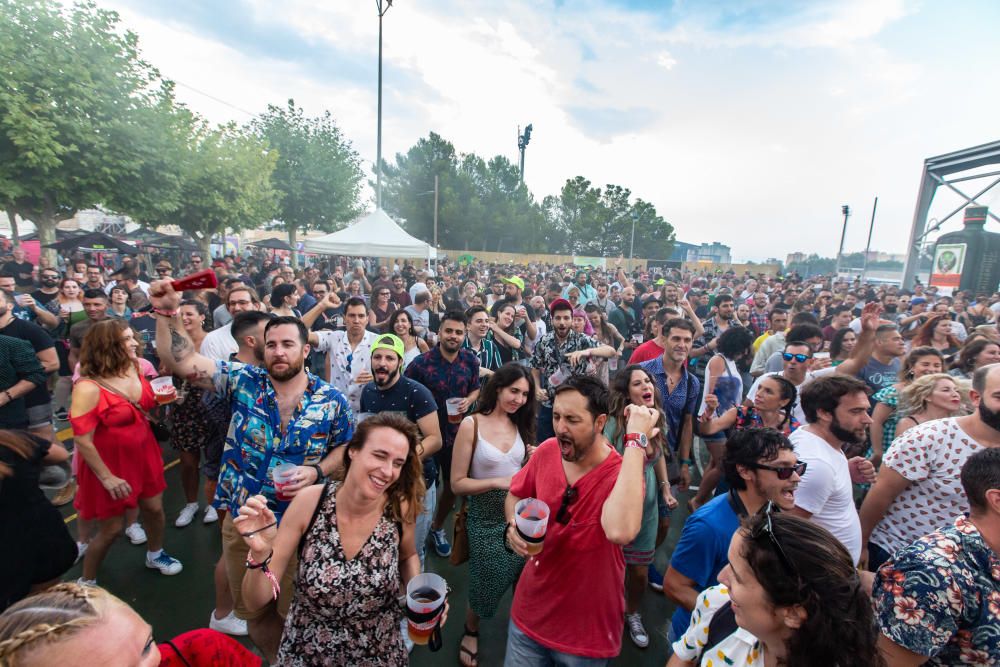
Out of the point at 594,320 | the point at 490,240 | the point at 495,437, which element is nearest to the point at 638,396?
the point at 495,437

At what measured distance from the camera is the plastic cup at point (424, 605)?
1.68m

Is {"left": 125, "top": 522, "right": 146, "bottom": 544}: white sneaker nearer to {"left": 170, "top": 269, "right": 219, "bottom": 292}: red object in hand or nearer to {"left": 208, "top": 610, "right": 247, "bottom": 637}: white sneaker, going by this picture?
{"left": 208, "top": 610, "right": 247, "bottom": 637}: white sneaker

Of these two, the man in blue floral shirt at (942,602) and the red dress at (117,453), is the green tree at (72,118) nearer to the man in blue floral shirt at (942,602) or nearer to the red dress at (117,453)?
the red dress at (117,453)

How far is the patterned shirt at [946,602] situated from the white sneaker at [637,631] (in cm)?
186

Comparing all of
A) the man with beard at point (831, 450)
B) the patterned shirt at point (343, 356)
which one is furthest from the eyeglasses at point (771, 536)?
the patterned shirt at point (343, 356)

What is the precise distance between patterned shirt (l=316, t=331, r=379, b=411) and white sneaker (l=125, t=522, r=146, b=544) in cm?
197

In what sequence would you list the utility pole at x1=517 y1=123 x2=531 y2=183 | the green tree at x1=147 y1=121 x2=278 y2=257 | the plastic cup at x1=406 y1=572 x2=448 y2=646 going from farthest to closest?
1. the utility pole at x1=517 y1=123 x2=531 y2=183
2. the green tree at x1=147 y1=121 x2=278 y2=257
3. the plastic cup at x1=406 y1=572 x2=448 y2=646

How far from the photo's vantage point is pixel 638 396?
3.29 metres

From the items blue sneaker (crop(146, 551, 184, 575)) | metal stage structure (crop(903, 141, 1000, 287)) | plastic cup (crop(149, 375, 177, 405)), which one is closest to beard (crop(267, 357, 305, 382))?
plastic cup (crop(149, 375, 177, 405))

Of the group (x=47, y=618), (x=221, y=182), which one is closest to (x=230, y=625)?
(x=47, y=618)

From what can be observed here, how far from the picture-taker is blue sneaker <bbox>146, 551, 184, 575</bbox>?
3.50 m

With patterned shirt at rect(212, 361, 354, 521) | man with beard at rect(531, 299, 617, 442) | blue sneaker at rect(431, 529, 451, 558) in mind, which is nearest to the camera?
patterned shirt at rect(212, 361, 354, 521)

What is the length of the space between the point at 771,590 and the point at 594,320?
549cm

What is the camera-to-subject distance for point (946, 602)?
1515mm
